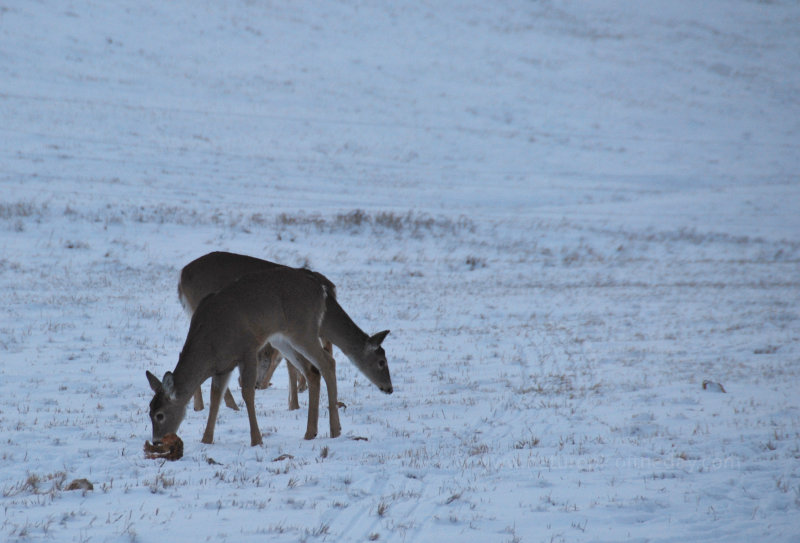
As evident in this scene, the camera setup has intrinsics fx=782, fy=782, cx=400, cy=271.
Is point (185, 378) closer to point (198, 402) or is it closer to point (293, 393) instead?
point (198, 402)

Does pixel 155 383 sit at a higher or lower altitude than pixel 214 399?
higher

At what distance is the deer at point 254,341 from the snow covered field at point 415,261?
0.51m

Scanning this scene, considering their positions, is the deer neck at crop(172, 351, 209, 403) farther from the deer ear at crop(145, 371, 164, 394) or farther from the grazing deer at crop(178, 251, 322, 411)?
the grazing deer at crop(178, 251, 322, 411)

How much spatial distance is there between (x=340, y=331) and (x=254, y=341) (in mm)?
1399

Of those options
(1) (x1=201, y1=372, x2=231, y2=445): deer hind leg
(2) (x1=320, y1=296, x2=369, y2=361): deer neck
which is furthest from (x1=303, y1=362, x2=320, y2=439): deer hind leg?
(1) (x1=201, y1=372, x2=231, y2=445): deer hind leg

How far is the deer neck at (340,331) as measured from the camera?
9438 mm

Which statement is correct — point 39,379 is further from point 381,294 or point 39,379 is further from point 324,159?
point 324,159

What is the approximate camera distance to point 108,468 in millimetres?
6902

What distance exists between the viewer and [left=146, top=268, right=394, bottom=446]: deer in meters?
8.02

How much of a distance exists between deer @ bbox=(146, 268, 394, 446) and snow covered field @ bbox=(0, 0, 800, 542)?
1.67 feet

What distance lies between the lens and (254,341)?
8.34 meters

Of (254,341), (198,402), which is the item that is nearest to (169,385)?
(254,341)

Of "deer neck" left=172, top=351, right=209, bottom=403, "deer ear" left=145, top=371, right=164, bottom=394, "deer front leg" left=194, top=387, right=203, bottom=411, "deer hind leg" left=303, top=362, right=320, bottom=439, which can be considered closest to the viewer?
"deer ear" left=145, top=371, right=164, bottom=394

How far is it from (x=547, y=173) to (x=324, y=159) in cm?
1284
